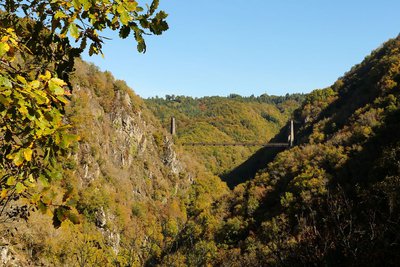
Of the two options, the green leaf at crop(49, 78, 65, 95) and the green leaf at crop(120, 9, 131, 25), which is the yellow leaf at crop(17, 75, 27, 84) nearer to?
the green leaf at crop(49, 78, 65, 95)

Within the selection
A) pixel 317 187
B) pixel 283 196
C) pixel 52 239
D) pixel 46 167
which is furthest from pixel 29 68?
pixel 283 196

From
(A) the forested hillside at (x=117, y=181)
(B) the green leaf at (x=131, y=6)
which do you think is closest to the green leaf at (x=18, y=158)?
(B) the green leaf at (x=131, y=6)

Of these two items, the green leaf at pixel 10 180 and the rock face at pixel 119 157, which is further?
the rock face at pixel 119 157

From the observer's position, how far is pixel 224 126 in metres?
154

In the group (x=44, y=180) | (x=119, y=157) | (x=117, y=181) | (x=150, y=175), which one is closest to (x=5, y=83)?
(x=44, y=180)

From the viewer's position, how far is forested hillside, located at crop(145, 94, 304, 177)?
12638 centimetres

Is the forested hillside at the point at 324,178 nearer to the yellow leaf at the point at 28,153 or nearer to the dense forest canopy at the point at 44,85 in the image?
the dense forest canopy at the point at 44,85

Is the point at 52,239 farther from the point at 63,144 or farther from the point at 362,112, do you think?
the point at 362,112

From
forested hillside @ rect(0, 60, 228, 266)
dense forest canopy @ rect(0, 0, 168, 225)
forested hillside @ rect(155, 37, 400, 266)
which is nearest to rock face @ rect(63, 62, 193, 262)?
forested hillside @ rect(0, 60, 228, 266)

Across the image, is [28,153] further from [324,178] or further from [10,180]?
[324,178]

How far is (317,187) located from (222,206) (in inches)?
789

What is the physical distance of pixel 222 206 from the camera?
53719 millimetres

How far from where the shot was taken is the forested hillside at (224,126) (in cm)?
12638

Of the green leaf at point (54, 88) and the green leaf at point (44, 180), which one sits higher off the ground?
the green leaf at point (54, 88)
